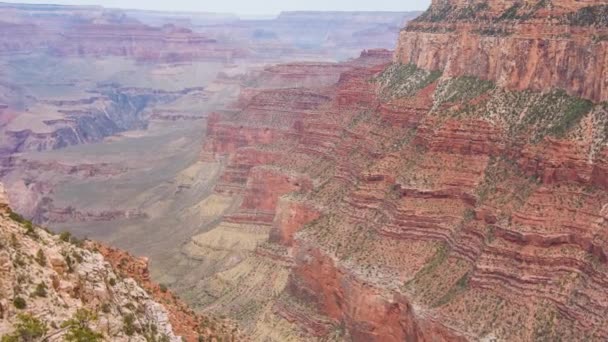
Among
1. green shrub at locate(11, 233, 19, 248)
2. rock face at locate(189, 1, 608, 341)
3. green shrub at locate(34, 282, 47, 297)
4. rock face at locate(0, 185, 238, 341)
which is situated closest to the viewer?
rock face at locate(0, 185, 238, 341)

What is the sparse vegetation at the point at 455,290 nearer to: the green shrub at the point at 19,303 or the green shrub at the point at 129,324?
the green shrub at the point at 129,324

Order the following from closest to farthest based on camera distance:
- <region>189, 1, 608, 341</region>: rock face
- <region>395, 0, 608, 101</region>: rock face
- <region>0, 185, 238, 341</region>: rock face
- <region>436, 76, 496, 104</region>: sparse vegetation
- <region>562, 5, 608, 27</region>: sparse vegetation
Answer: <region>0, 185, 238, 341</region>: rock face
<region>189, 1, 608, 341</region>: rock face
<region>395, 0, 608, 101</region>: rock face
<region>562, 5, 608, 27</region>: sparse vegetation
<region>436, 76, 496, 104</region>: sparse vegetation

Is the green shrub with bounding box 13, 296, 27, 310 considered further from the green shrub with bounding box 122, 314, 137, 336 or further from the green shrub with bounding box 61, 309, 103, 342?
the green shrub with bounding box 122, 314, 137, 336

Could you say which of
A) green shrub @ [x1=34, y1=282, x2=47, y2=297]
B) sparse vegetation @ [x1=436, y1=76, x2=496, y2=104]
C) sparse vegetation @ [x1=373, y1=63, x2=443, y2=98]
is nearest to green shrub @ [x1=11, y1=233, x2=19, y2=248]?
green shrub @ [x1=34, y1=282, x2=47, y2=297]

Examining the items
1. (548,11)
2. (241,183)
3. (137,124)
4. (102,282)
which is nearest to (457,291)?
(548,11)

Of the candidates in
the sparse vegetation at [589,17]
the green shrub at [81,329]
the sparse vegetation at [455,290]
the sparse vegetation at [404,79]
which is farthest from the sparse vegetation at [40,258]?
the sparse vegetation at [404,79]

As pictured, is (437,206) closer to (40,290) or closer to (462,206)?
(462,206)
